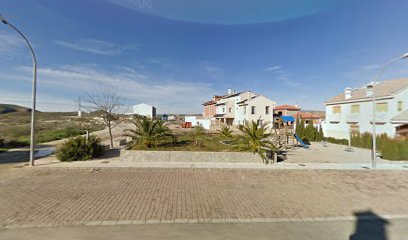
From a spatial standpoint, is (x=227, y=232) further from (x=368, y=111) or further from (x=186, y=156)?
(x=368, y=111)

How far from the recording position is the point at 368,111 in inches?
833

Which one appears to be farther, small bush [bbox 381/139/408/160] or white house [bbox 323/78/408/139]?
white house [bbox 323/78/408/139]

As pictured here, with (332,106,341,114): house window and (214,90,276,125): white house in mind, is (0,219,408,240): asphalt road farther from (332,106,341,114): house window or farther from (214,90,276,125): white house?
(214,90,276,125): white house

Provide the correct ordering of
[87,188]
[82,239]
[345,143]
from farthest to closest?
[345,143] < [87,188] < [82,239]

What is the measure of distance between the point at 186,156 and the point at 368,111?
23453 millimetres

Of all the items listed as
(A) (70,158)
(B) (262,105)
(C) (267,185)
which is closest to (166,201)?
(C) (267,185)

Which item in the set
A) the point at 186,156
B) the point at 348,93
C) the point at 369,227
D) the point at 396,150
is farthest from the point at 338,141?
the point at 369,227

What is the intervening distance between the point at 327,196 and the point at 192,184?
4676 mm

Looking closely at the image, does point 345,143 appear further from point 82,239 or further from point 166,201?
point 82,239

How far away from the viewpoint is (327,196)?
5.98 metres

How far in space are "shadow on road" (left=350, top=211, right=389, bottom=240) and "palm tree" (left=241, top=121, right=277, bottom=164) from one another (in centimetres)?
566

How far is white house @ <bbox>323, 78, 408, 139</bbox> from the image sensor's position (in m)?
19.0

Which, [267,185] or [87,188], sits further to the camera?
[267,185]

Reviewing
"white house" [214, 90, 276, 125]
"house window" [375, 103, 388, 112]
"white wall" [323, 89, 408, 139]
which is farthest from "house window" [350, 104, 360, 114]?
"white house" [214, 90, 276, 125]
